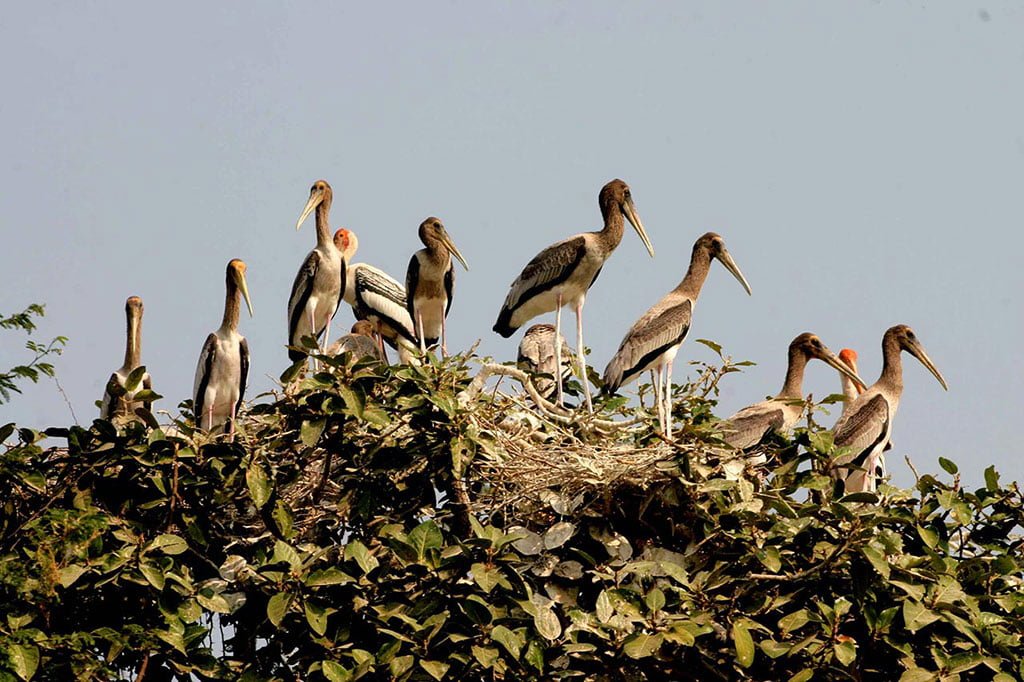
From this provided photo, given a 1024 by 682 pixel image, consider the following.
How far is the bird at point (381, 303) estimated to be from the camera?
13141 millimetres

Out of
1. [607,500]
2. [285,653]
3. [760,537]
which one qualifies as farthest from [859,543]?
[285,653]

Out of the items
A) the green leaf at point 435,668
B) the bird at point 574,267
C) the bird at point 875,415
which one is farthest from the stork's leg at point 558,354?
the green leaf at point 435,668

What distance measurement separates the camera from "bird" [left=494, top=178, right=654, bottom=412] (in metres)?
10.5

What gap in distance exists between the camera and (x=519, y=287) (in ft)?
35.1

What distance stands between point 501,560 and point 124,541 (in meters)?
1.53

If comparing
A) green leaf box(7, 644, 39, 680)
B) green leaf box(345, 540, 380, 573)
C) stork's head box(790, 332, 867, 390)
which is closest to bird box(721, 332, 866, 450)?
stork's head box(790, 332, 867, 390)

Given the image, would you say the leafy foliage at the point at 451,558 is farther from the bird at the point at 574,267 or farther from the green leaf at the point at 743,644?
the bird at the point at 574,267

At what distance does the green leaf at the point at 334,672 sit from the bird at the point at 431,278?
503 centimetres

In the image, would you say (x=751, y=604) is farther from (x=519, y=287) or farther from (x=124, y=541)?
(x=519, y=287)

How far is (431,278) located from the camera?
39.1 feet

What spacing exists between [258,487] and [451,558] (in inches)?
33.6

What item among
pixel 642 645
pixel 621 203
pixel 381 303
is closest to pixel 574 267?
pixel 621 203

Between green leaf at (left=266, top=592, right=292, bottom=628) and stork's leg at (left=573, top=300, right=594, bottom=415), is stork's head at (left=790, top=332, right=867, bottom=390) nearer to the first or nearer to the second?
stork's leg at (left=573, top=300, right=594, bottom=415)

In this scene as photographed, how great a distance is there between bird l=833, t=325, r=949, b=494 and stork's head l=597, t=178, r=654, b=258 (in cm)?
157
